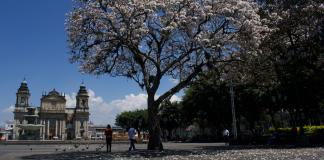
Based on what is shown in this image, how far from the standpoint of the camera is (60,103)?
125188mm

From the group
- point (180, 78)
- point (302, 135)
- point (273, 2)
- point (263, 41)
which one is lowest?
point (302, 135)

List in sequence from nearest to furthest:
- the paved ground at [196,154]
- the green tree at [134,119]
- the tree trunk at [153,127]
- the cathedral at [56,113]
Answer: the paved ground at [196,154]
the tree trunk at [153,127]
the green tree at [134,119]
the cathedral at [56,113]

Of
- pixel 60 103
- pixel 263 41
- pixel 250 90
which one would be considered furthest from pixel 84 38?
pixel 60 103

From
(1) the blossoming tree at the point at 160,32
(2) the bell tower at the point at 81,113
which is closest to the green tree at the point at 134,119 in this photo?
(2) the bell tower at the point at 81,113

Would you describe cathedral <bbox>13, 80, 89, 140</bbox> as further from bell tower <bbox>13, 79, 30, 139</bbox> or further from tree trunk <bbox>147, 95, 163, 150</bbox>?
tree trunk <bbox>147, 95, 163, 150</bbox>

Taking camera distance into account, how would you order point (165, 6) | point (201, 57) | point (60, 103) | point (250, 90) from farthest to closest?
1. point (60, 103)
2. point (250, 90)
3. point (201, 57)
4. point (165, 6)

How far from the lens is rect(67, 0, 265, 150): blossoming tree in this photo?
2588 centimetres

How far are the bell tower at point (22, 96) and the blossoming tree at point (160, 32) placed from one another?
101485 millimetres

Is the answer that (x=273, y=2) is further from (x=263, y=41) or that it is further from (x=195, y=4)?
(x=195, y=4)

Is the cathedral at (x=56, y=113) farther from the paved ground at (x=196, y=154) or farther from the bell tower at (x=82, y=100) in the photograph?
the paved ground at (x=196, y=154)

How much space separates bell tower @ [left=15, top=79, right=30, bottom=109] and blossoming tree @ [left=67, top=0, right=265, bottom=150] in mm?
101485

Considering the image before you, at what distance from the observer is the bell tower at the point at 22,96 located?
12438 cm

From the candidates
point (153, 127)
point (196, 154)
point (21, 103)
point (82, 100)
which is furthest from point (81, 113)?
point (196, 154)

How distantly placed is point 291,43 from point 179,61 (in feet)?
30.8
